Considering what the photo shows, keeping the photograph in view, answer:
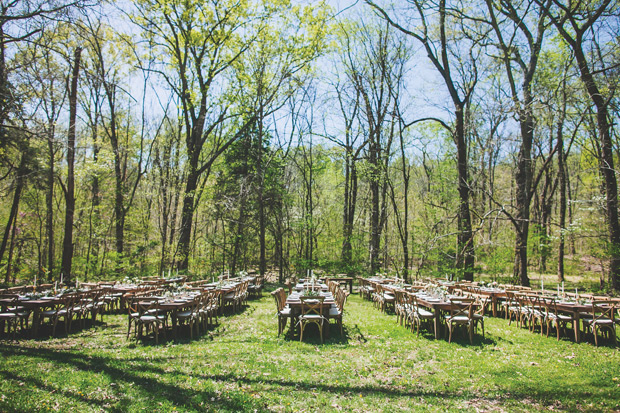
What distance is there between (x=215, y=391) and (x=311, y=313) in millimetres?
4020

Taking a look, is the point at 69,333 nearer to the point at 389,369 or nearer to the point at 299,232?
the point at 389,369

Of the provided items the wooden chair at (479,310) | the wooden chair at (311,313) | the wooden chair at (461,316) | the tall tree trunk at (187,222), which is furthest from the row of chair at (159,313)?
the tall tree trunk at (187,222)

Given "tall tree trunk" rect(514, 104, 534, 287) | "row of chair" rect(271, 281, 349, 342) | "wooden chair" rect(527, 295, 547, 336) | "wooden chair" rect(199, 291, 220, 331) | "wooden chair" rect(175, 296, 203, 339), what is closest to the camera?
"row of chair" rect(271, 281, 349, 342)

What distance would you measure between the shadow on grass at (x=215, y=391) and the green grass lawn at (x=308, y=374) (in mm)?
16

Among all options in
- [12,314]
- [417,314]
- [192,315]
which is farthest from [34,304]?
[417,314]

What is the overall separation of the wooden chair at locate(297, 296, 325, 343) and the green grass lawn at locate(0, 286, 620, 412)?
16.1 inches

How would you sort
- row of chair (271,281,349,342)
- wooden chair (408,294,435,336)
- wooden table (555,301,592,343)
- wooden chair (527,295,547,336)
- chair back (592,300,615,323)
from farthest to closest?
wooden chair (527,295,547,336), wooden chair (408,294,435,336), row of chair (271,281,349,342), wooden table (555,301,592,343), chair back (592,300,615,323)

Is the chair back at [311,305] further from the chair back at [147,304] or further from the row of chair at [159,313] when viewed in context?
the chair back at [147,304]

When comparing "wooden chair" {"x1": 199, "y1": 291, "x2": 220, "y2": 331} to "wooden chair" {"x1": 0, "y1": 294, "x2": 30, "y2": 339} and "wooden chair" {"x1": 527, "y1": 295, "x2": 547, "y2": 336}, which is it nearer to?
"wooden chair" {"x1": 0, "y1": 294, "x2": 30, "y2": 339}

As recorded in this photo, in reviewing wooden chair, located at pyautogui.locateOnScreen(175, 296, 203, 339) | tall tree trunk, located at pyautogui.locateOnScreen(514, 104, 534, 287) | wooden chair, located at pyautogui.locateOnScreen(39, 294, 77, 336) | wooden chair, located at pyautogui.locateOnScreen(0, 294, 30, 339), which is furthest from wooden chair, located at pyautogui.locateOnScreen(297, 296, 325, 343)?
tall tree trunk, located at pyautogui.locateOnScreen(514, 104, 534, 287)

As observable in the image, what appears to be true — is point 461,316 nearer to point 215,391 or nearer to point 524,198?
point 215,391

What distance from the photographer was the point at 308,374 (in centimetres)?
551

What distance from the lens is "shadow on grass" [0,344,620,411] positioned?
14.4ft

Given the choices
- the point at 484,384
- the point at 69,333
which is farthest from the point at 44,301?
the point at 484,384
